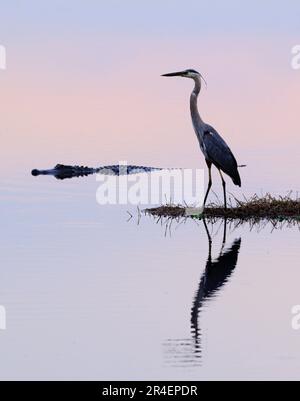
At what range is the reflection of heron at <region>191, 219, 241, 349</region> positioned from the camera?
10523 millimetres

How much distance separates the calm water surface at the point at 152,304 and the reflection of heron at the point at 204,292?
13 mm

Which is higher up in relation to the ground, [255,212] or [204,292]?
[255,212]

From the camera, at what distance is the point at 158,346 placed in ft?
30.6

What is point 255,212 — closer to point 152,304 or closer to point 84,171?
point 152,304

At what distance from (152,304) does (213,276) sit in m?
1.93

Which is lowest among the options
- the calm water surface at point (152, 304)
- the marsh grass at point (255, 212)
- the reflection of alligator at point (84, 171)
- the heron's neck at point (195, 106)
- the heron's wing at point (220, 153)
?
the calm water surface at point (152, 304)

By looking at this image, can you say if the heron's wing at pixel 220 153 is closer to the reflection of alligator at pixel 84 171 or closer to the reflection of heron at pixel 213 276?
the reflection of heron at pixel 213 276

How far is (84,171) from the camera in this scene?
33.2 meters

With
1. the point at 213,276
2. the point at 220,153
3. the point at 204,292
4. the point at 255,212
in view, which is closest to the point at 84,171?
the point at 220,153

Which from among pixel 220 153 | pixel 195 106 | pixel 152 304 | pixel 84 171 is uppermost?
pixel 195 106

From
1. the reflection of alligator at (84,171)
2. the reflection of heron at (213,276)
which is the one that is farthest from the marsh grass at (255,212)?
the reflection of alligator at (84,171)

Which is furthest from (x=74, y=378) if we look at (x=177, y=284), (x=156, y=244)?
(x=156, y=244)

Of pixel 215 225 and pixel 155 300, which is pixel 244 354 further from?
pixel 215 225

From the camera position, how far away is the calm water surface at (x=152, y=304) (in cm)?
887
